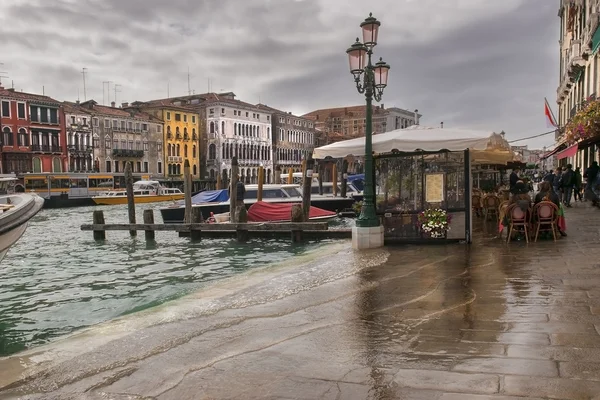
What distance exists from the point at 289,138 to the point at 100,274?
3046 inches

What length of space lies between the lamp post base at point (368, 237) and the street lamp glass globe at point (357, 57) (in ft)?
9.73

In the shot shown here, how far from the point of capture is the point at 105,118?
63.6m

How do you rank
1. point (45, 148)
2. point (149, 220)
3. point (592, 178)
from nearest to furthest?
point (592, 178), point (149, 220), point (45, 148)

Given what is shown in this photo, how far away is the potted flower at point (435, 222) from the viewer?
972cm

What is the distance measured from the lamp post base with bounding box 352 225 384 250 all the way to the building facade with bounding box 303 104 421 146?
280ft

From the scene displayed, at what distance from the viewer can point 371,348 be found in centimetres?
418

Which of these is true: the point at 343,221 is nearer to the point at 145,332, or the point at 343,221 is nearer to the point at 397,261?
the point at 397,261

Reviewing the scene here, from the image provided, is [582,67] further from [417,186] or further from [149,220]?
[149,220]

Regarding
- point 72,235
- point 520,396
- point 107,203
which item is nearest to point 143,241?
point 72,235

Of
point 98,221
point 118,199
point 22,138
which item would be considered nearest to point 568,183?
point 98,221

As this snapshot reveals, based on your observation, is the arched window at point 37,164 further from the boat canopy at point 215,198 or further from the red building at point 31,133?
the boat canopy at point 215,198

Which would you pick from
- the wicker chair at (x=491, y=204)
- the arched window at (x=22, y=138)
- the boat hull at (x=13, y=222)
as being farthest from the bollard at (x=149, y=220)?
the arched window at (x=22, y=138)

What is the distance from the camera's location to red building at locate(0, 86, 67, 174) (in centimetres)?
A: 5272

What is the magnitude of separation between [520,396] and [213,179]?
7249 cm
